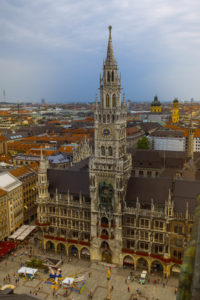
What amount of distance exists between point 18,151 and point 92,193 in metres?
127

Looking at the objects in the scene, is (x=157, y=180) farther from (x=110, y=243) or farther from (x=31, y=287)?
(x=31, y=287)

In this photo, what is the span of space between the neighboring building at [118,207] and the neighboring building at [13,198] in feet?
54.4

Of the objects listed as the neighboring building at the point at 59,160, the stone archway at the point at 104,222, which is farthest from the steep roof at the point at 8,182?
the neighboring building at the point at 59,160

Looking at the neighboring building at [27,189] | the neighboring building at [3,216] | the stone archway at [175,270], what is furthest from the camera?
the neighboring building at [27,189]

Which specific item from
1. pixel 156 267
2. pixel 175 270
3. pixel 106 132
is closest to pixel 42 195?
pixel 106 132

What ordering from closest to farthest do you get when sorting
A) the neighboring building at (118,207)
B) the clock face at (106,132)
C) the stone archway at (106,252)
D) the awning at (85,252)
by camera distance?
the neighboring building at (118,207)
the clock face at (106,132)
the stone archway at (106,252)
the awning at (85,252)

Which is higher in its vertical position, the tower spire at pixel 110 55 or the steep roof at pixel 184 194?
the tower spire at pixel 110 55

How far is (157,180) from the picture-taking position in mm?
83250

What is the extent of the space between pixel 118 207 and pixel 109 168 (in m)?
11.5

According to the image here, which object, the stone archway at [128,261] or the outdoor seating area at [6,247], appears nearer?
the stone archway at [128,261]

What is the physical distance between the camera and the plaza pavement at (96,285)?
235 feet

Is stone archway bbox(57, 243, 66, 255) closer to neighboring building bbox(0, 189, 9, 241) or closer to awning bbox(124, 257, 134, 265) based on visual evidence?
neighboring building bbox(0, 189, 9, 241)

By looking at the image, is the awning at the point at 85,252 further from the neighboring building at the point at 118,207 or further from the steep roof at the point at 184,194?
the steep roof at the point at 184,194

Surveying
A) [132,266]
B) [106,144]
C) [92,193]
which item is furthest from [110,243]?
[106,144]
